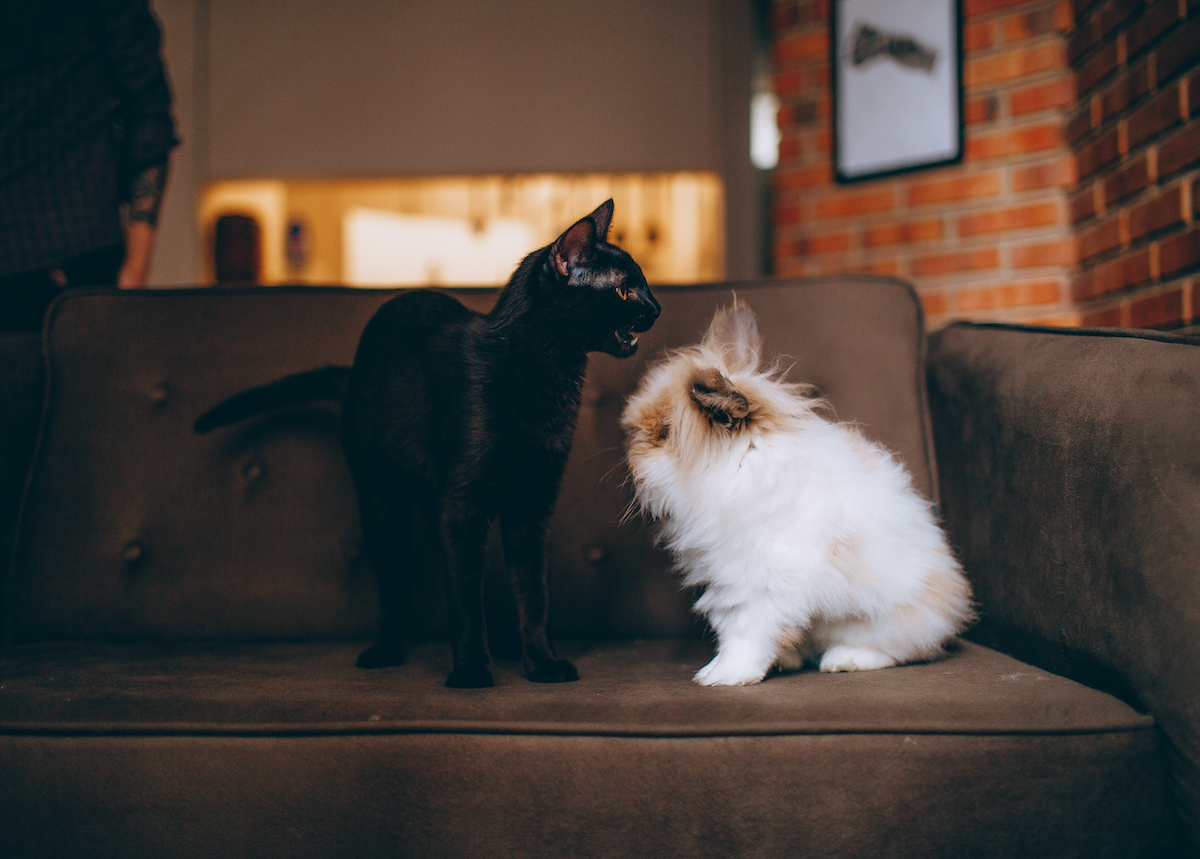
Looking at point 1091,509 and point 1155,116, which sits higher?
point 1155,116

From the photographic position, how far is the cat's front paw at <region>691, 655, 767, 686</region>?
2.98 feet

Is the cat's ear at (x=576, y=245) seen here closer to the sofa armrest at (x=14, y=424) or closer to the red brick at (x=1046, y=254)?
the sofa armrest at (x=14, y=424)

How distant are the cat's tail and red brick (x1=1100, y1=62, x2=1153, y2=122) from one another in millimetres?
1623

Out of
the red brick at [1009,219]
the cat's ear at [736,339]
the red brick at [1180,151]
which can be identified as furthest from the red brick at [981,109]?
the cat's ear at [736,339]

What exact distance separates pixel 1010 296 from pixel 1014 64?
63 centimetres

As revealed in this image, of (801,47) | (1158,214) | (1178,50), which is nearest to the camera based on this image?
(1178,50)

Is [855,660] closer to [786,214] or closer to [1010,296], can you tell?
[1010,296]

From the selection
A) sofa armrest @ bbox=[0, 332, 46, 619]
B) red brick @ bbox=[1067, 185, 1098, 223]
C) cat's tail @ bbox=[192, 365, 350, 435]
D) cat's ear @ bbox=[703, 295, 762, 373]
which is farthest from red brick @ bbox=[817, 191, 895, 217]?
sofa armrest @ bbox=[0, 332, 46, 619]

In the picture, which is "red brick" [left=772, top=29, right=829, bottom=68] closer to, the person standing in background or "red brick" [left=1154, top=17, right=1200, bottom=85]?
"red brick" [left=1154, top=17, right=1200, bottom=85]

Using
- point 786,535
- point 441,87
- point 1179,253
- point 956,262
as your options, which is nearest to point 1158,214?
point 1179,253

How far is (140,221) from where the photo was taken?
1.67 meters

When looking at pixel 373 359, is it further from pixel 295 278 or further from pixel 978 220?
pixel 295 278

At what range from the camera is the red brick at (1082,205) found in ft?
6.12

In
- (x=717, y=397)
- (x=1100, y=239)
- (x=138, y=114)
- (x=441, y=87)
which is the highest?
(x=441, y=87)
